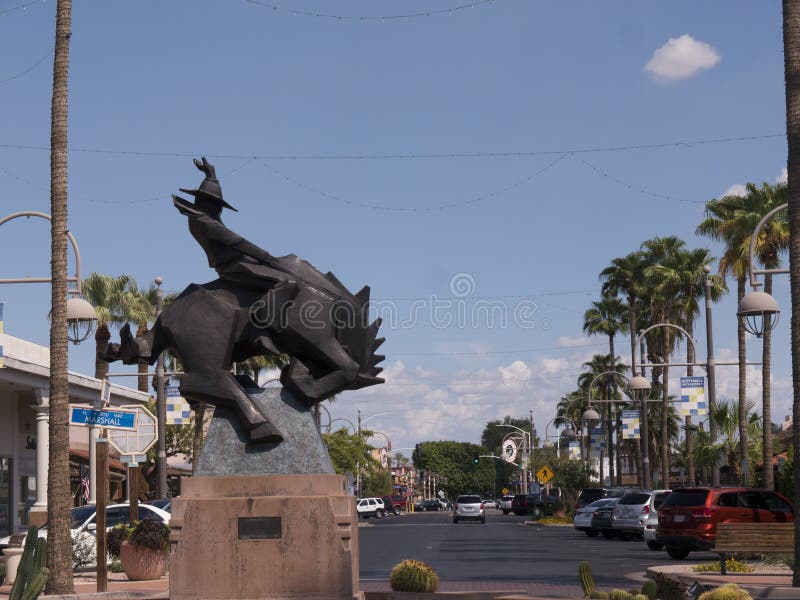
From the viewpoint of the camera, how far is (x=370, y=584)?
18.8 m

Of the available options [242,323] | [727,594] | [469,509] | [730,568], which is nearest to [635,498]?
[730,568]

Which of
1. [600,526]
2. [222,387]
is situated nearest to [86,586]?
[222,387]

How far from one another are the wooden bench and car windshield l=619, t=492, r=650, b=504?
47.9 ft

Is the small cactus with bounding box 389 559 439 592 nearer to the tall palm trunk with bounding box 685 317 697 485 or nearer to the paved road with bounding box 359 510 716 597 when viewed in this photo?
the paved road with bounding box 359 510 716 597

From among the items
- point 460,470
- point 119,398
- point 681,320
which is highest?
point 681,320

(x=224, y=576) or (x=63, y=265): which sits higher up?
(x=63, y=265)

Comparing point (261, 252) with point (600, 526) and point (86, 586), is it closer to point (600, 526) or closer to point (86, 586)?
point (86, 586)

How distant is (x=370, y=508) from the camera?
75.4m

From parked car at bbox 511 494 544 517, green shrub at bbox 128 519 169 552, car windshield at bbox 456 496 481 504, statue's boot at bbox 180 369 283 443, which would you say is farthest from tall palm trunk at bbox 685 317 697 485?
statue's boot at bbox 180 369 283 443

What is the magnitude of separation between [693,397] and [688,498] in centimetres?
1100

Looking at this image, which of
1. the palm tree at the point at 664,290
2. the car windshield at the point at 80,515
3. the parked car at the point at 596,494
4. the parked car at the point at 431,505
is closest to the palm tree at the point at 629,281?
the palm tree at the point at 664,290

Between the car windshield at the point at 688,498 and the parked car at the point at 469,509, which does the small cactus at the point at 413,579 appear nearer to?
the car windshield at the point at 688,498

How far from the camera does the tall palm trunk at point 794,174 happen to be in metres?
15.9

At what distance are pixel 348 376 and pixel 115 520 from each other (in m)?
13.6
